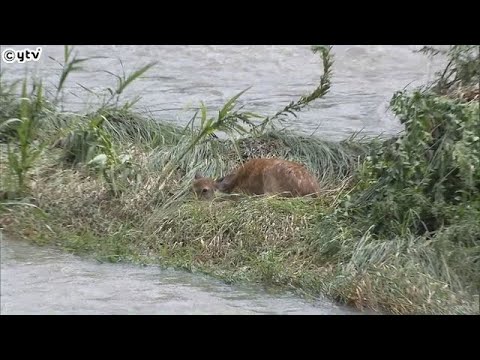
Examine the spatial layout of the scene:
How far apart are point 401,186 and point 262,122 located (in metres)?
2.90

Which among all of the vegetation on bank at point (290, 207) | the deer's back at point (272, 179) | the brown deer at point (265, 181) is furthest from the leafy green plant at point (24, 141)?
the deer's back at point (272, 179)

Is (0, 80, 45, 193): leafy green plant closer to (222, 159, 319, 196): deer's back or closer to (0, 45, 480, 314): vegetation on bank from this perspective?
(0, 45, 480, 314): vegetation on bank

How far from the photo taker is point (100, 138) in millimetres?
9461

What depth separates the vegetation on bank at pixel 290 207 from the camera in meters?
7.57

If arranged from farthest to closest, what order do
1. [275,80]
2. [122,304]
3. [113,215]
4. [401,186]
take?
[275,80]
[113,215]
[401,186]
[122,304]

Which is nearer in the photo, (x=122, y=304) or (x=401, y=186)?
(x=122, y=304)

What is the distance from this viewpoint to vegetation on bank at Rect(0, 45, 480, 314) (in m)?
7.57

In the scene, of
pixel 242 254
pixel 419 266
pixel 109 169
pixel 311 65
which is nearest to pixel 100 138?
pixel 109 169

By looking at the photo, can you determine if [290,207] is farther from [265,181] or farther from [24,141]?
[24,141]

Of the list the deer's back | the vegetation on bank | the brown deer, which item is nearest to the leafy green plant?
the vegetation on bank

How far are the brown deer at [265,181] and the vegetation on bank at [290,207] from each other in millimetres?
154

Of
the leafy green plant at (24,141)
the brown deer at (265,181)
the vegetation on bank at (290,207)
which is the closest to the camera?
the vegetation on bank at (290,207)

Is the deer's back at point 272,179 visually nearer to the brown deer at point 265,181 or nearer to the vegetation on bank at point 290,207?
the brown deer at point 265,181

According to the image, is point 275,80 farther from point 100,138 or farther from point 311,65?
point 100,138
